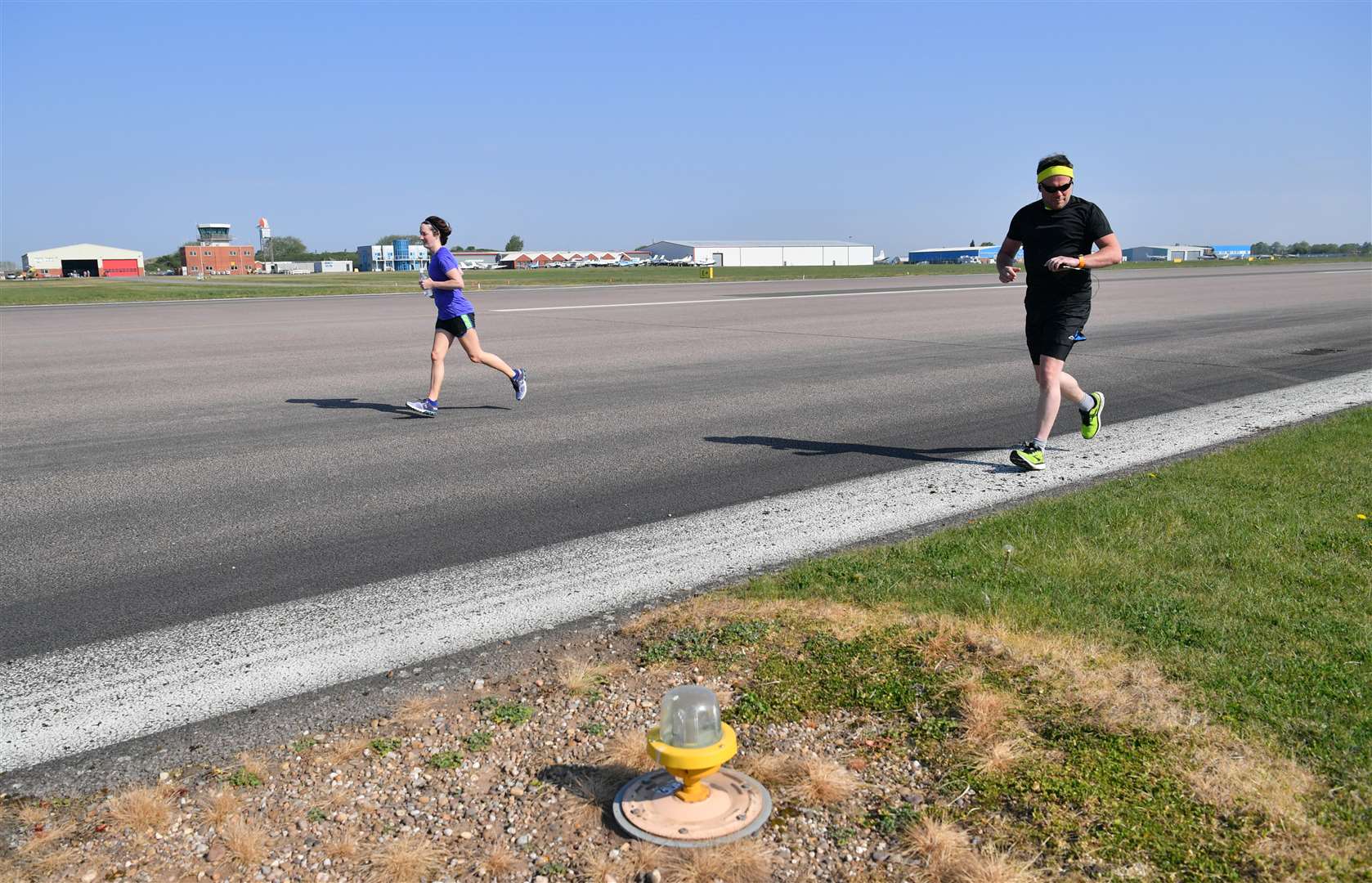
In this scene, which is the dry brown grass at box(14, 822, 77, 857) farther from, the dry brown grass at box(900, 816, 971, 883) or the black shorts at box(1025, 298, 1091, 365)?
the black shorts at box(1025, 298, 1091, 365)

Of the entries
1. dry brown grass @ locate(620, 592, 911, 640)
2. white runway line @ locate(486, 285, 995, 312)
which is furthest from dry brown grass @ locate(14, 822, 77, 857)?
white runway line @ locate(486, 285, 995, 312)

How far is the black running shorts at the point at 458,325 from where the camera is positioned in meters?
9.84

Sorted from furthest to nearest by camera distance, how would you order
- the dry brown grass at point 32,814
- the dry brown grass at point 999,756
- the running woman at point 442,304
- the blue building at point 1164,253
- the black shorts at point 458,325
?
the blue building at point 1164,253 < the black shorts at point 458,325 < the running woman at point 442,304 < the dry brown grass at point 999,756 < the dry brown grass at point 32,814

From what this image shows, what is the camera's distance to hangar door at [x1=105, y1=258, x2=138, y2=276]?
13525 cm

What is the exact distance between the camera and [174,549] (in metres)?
5.47

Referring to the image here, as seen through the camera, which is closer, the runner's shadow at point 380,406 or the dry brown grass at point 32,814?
the dry brown grass at point 32,814

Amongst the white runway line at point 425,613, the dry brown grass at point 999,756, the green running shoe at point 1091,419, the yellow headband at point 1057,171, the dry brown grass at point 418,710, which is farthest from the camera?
the green running shoe at point 1091,419

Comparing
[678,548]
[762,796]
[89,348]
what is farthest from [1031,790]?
Answer: [89,348]

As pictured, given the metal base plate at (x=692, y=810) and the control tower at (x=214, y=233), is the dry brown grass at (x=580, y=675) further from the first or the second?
the control tower at (x=214, y=233)

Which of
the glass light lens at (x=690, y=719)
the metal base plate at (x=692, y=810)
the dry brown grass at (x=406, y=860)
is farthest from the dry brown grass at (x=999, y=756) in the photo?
the dry brown grass at (x=406, y=860)

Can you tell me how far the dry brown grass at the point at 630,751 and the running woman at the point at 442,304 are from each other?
683cm

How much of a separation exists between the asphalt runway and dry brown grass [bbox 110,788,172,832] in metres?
1.54

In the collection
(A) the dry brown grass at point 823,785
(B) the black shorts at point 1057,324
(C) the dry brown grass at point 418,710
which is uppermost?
(B) the black shorts at point 1057,324

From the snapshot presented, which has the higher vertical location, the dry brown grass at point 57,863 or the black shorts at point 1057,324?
the black shorts at point 1057,324
